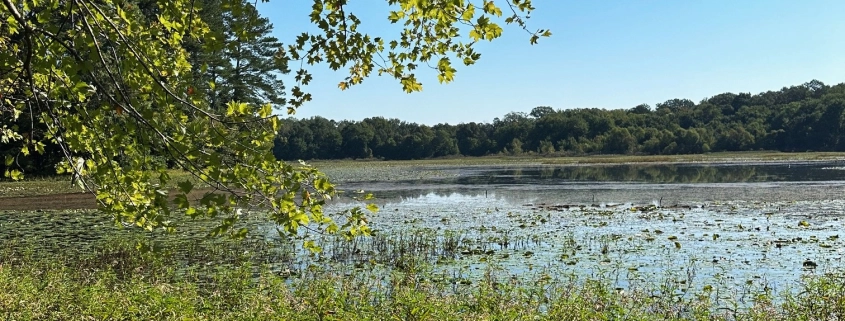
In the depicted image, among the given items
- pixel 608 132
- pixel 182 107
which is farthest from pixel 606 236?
pixel 608 132

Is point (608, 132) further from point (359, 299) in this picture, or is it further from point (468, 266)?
point (359, 299)

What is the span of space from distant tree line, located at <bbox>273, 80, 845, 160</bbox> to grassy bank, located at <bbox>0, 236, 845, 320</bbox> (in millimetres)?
135051

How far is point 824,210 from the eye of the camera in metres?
24.8

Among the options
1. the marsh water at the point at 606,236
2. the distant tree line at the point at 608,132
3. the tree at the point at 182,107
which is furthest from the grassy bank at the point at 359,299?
the distant tree line at the point at 608,132

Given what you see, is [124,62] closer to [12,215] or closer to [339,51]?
[339,51]

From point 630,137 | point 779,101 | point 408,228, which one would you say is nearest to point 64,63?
point 408,228

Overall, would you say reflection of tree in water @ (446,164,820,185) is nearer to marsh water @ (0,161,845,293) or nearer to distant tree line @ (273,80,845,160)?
marsh water @ (0,161,845,293)

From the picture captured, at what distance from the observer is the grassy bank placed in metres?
8.20

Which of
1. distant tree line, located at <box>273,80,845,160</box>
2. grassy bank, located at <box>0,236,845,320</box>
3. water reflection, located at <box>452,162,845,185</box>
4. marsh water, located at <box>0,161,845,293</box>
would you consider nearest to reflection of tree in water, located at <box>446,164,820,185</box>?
water reflection, located at <box>452,162,845,185</box>

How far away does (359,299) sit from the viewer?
31.4ft

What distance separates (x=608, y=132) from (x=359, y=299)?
160638mm

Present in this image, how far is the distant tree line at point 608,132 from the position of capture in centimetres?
13925

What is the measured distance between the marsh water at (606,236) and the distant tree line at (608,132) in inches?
4588

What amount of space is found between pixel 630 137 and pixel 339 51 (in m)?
154
